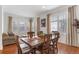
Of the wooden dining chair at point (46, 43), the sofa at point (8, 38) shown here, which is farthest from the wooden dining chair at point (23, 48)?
the wooden dining chair at point (46, 43)

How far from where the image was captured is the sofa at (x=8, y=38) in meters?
2.17

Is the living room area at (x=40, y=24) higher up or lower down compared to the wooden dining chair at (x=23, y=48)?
higher up

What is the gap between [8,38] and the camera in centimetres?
225

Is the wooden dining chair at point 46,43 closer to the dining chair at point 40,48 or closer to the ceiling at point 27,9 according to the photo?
the dining chair at point 40,48

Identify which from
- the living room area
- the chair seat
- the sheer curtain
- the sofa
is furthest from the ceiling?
the chair seat

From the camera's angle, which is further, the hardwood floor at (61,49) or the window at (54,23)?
the window at (54,23)

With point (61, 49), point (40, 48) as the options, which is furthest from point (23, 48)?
point (61, 49)

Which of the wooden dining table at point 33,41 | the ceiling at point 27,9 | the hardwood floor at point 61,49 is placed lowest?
the hardwood floor at point 61,49

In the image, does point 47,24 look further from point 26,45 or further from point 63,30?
point 26,45

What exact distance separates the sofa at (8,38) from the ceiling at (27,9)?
1.68ft

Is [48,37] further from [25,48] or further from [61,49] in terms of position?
[25,48]

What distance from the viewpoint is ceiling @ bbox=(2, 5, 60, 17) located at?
7.04 ft
